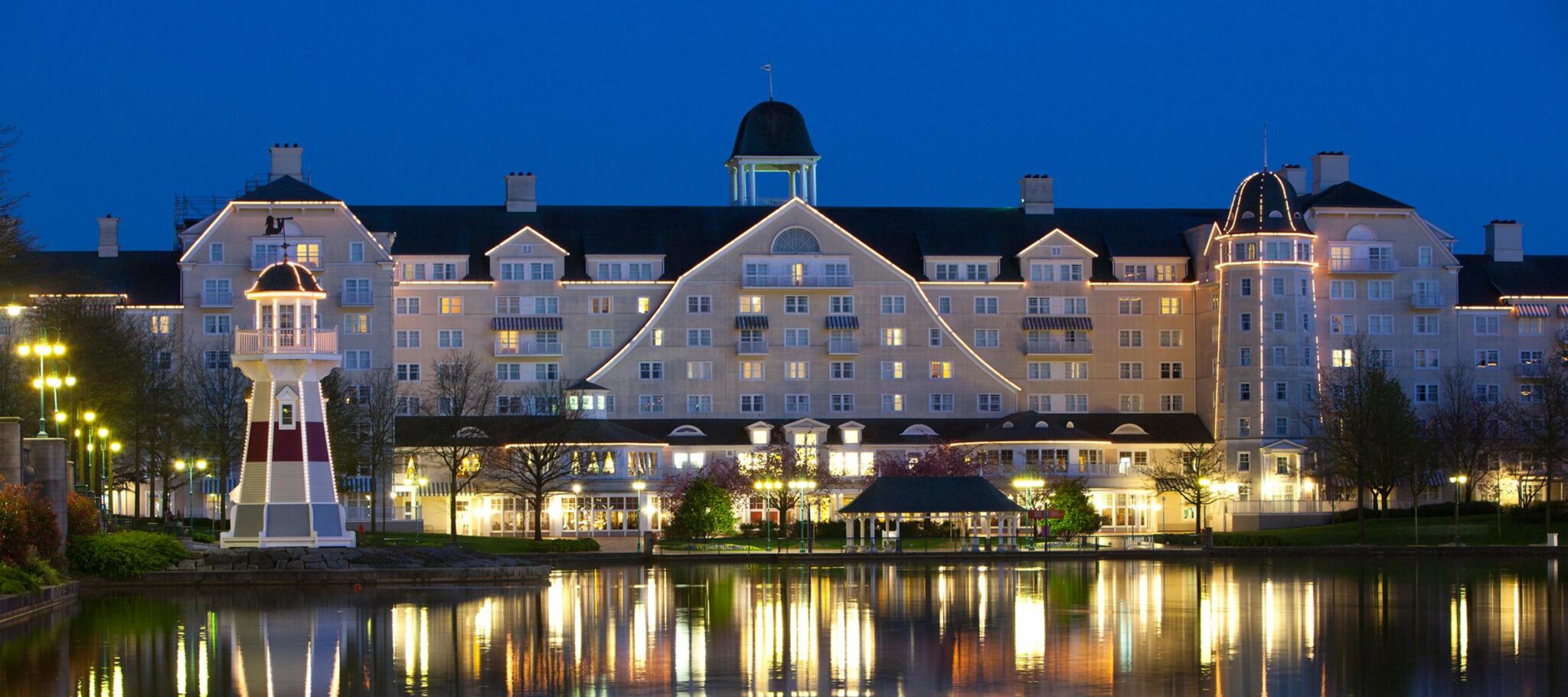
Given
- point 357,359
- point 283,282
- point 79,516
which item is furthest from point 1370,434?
point 79,516

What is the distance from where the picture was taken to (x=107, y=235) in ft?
400

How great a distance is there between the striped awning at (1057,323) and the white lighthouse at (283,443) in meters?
63.1

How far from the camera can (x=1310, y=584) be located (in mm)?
64562

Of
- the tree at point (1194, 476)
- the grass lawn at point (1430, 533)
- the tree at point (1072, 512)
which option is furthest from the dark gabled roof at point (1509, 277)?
the tree at point (1072, 512)

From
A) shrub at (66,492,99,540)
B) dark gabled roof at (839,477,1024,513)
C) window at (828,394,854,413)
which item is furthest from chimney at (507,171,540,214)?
shrub at (66,492,99,540)

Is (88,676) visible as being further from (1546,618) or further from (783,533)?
(783,533)

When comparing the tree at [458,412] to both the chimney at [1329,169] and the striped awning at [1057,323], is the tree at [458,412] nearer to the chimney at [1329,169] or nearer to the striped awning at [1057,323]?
the striped awning at [1057,323]

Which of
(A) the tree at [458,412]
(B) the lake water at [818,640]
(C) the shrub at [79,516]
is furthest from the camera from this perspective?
(A) the tree at [458,412]

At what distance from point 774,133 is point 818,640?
8881cm

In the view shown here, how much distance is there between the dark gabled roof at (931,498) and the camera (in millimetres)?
89625

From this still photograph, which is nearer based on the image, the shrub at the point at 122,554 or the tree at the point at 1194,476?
the shrub at the point at 122,554

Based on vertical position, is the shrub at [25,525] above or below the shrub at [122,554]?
above

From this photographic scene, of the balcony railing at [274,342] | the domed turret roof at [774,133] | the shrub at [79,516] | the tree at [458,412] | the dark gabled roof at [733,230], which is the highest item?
the domed turret roof at [774,133]

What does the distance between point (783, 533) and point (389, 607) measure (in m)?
56.1
